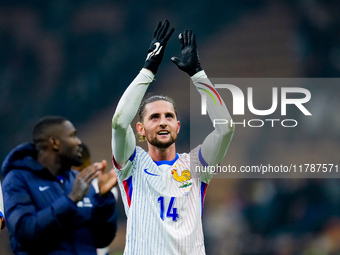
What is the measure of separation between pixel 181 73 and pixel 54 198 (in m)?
5.35

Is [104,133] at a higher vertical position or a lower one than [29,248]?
higher

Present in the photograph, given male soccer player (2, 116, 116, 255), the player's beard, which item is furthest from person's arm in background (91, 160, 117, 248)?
the player's beard

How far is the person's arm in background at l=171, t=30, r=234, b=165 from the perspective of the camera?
12.9 feet

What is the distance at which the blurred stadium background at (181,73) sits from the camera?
925 centimetres

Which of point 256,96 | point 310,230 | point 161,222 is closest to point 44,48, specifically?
point 256,96

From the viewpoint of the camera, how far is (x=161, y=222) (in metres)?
3.79

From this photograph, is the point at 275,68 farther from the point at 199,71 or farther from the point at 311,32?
the point at 199,71

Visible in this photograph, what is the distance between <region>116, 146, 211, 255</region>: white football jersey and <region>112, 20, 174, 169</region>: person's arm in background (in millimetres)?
120

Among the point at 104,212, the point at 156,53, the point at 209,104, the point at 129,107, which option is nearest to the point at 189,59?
the point at 156,53

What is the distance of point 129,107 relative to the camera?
383cm

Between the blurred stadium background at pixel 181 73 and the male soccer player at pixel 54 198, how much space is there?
4278 mm

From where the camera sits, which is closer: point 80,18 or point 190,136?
point 190,136

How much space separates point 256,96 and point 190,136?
1.26 meters

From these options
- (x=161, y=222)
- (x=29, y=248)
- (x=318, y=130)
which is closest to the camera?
(x=161, y=222)
